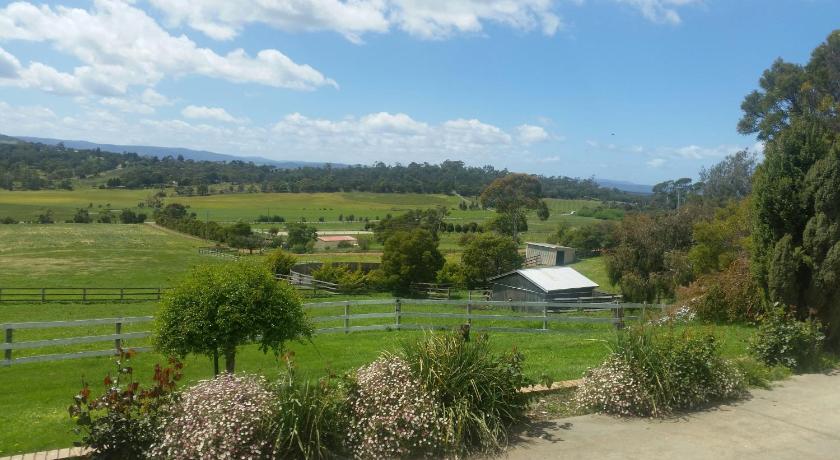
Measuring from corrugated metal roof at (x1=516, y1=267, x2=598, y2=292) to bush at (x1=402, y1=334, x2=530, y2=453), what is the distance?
19.5 metres

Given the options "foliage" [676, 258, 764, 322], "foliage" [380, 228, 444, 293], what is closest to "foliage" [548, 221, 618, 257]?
"foliage" [380, 228, 444, 293]

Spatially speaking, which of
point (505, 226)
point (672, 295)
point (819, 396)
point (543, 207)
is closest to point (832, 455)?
point (819, 396)

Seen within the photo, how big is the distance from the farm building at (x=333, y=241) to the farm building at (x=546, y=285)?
44967mm

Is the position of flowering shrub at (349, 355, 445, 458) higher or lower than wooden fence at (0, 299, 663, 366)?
higher

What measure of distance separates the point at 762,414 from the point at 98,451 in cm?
687

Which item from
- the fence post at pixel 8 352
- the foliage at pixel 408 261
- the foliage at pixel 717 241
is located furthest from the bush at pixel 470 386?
the foliage at pixel 408 261

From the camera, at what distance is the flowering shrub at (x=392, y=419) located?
18.1 ft

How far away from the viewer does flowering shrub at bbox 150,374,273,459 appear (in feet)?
16.3

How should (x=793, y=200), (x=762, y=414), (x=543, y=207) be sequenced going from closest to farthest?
1. (x=762, y=414)
2. (x=793, y=200)
3. (x=543, y=207)

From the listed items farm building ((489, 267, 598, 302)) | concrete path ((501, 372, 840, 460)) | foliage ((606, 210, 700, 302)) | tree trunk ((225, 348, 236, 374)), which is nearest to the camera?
concrete path ((501, 372, 840, 460))

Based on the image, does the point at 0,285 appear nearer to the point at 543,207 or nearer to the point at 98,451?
the point at 98,451

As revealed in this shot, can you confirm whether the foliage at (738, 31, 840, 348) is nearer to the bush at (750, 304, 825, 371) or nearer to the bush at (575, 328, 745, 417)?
the bush at (750, 304, 825, 371)

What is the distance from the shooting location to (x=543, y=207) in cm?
7562

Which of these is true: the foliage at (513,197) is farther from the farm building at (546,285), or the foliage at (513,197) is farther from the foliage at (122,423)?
the foliage at (122,423)
